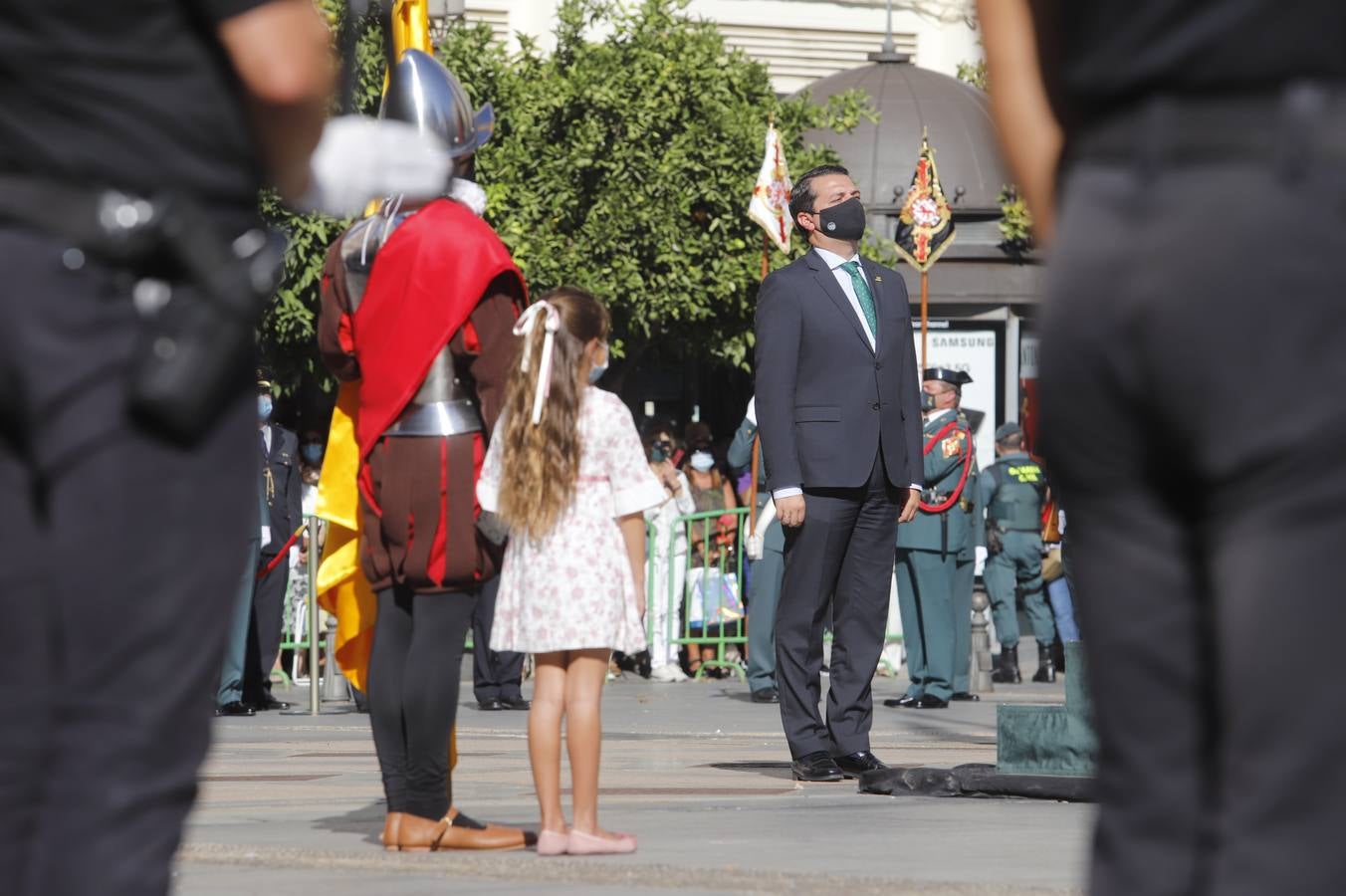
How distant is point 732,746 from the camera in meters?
10.8

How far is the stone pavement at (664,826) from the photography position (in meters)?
5.70

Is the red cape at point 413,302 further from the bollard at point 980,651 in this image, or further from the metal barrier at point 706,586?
the metal barrier at point 706,586

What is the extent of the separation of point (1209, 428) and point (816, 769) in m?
6.63

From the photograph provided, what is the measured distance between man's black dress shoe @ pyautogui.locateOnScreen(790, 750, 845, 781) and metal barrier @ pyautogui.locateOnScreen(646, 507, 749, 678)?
832 centimetres

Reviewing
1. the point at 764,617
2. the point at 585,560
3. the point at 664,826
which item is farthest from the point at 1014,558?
the point at 585,560

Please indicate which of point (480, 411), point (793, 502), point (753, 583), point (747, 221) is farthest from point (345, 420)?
point (747, 221)

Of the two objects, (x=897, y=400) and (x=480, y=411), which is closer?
(x=480, y=411)

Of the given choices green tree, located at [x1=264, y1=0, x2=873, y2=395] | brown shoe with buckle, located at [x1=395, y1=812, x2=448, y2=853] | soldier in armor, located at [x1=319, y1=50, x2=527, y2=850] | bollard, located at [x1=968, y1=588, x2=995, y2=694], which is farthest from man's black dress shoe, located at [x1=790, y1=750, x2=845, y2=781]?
green tree, located at [x1=264, y1=0, x2=873, y2=395]

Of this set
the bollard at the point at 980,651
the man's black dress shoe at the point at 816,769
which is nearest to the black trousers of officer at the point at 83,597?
the man's black dress shoe at the point at 816,769

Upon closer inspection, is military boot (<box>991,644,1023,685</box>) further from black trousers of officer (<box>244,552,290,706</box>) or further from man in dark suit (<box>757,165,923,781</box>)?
man in dark suit (<box>757,165,923,781</box>)

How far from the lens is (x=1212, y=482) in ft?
7.59

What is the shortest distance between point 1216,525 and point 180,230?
112cm

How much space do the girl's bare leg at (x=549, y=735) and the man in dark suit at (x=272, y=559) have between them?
815cm

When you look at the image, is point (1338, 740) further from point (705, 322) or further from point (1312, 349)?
point (705, 322)
